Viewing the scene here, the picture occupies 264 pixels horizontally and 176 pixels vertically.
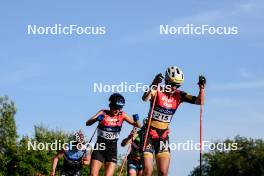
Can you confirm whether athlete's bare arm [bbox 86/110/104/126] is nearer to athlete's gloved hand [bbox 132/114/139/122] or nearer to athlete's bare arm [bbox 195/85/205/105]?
athlete's gloved hand [bbox 132/114/139/122]

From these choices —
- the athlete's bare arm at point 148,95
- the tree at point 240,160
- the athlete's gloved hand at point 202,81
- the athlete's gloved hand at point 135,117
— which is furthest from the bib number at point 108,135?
the tree at point 240,160

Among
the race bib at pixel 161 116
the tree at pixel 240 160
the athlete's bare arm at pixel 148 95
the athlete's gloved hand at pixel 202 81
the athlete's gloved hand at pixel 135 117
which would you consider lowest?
the race bib at pixel 161 116

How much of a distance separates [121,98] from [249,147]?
10470 centimetres

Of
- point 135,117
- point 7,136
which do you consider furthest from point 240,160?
point 135,117

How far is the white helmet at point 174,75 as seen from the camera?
16500 mm

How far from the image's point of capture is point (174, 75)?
16500mm

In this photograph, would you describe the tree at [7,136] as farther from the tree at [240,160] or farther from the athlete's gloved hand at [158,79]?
the athlete's gloved hand at [158,79]

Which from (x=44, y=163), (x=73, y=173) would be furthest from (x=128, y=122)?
(x=44, y=163)

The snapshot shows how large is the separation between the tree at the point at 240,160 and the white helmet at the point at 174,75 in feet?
319

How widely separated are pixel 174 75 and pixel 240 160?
102339 millimetres

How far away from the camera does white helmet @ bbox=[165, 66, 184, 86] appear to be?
16500mm

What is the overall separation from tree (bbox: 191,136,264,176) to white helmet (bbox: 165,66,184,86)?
3827 inches

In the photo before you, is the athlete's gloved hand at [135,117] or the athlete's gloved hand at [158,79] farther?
the athlete's gloved hand at [135,117]

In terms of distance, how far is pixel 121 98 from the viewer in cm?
1802
